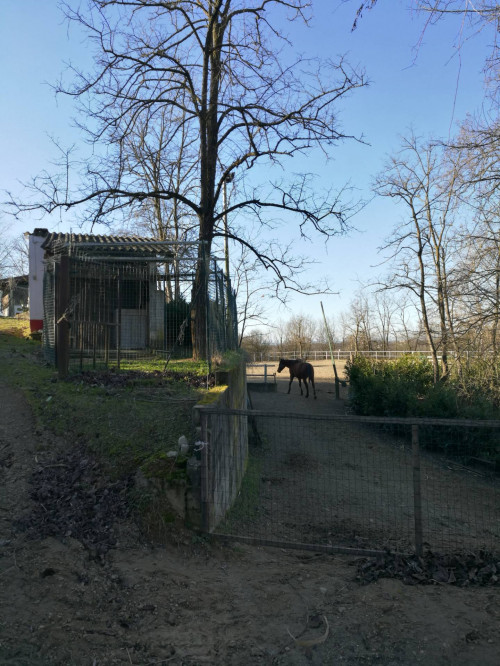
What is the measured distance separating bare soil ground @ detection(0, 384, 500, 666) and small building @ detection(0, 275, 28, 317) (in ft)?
92.5

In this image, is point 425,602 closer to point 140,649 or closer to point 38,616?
point 140,649

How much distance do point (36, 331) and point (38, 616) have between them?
14.6 metres

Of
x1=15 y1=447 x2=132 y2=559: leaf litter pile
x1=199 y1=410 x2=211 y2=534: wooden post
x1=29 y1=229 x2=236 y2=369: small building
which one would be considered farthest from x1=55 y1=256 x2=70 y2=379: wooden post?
x1=199 y1=410 x2=211 y2=534: wooden post

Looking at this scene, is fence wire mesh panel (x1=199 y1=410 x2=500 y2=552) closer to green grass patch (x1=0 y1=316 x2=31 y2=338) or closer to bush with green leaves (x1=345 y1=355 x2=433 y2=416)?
bush with green leaves (x1=345 y1=355 x2=433 y2=416)

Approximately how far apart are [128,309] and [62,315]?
3.23m

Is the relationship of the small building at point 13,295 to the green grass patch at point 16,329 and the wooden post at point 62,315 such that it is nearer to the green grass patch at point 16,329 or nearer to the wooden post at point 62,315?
the green grass patch at point 16,329

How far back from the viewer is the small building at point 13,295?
31.1 m

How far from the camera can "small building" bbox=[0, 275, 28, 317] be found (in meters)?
31.1

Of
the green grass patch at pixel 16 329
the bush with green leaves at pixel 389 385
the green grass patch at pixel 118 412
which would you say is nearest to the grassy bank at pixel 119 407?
the green grass patch at pixel 118 412

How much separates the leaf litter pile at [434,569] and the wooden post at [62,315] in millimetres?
6174

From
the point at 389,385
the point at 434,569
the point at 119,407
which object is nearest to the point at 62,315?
the point at 119,407

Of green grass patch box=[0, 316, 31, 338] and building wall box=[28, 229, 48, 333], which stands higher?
building wall box=[28, 229, 48, 333]

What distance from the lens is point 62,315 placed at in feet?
29.2

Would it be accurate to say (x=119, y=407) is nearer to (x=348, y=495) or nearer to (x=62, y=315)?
(x=62, y=315)
